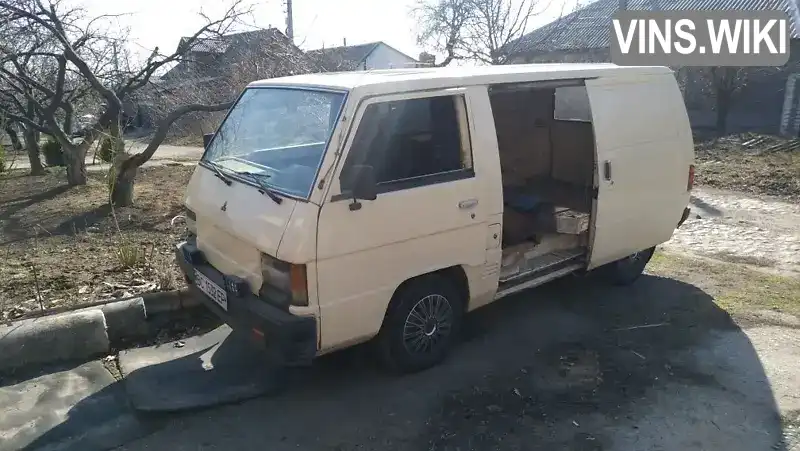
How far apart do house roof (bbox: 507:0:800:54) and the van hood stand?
19.7m

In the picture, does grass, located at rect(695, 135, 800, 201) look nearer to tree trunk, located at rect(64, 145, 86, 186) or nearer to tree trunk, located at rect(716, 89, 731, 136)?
tree trunk, located at rect(716, 89, 731, 136)

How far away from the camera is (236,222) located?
11.9 ft

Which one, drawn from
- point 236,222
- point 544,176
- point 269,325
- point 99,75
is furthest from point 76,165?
point 269,325

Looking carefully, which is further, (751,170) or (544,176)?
(751,170)

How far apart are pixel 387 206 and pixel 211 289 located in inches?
53.2

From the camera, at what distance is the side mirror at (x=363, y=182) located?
10.8 ft

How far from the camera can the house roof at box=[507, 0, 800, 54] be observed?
2234cm

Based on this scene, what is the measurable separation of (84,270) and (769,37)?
887 inches

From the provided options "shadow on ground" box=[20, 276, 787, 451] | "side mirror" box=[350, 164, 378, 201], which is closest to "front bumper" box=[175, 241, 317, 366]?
"shadow on ground" box=[20, 276, 787, 451]

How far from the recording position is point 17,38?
7695 mm

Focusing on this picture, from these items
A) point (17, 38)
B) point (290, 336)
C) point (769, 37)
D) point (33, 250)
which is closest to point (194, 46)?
point (17, 38)

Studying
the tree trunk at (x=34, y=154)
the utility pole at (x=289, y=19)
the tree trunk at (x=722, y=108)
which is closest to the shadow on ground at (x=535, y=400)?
the utility pole at (x=289, y=19)

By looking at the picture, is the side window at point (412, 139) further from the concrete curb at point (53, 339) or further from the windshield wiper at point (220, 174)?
the concrete curb at point (53, 339)

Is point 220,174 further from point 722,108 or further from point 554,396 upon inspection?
point 722,108
